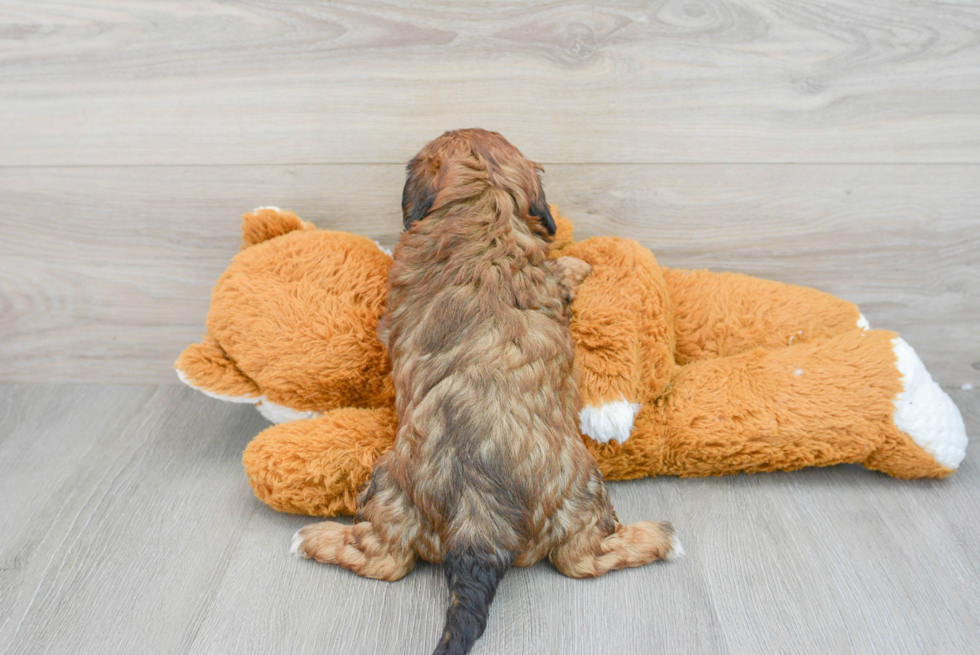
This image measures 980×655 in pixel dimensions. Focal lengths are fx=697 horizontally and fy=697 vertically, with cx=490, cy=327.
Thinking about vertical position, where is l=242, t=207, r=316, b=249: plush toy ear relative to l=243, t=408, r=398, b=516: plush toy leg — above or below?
above

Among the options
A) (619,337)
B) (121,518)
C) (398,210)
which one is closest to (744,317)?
(619,337)

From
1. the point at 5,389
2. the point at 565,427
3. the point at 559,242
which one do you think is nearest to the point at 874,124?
the point at 559,242

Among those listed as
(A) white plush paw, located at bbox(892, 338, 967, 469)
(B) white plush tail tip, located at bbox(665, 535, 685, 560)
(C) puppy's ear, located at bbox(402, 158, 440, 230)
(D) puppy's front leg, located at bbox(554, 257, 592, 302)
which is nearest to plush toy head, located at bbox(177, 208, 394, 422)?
(C) puppy's ear, located at bbox(402, 158, 440, 230)

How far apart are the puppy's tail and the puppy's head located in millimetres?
738

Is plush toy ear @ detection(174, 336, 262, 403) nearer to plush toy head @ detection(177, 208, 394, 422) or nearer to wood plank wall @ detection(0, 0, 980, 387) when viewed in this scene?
plush toy head @ detection(177, 208, 394, 422)

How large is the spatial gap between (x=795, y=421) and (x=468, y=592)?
92 cm

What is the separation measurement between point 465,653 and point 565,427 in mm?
486

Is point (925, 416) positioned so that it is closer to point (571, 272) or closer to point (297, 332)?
point (571, 272)

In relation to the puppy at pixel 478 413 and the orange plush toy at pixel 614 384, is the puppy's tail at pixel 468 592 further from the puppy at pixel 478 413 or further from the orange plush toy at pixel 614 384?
the orange plush toy at pixel 614 384

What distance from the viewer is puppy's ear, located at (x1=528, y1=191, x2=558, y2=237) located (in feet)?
5.26

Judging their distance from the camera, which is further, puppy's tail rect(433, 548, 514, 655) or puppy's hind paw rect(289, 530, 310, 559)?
puppy's hind paw rect(289, 530, 310, 559)

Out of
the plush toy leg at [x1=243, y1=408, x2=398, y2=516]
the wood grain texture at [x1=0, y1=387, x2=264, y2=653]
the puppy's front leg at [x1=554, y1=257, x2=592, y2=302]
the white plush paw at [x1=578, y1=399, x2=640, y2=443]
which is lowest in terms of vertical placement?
the wood grain texture at [x1=0, y1=387, x2=264, y2=653]

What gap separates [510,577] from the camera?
147 centimetres

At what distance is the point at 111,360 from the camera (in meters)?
2.26
